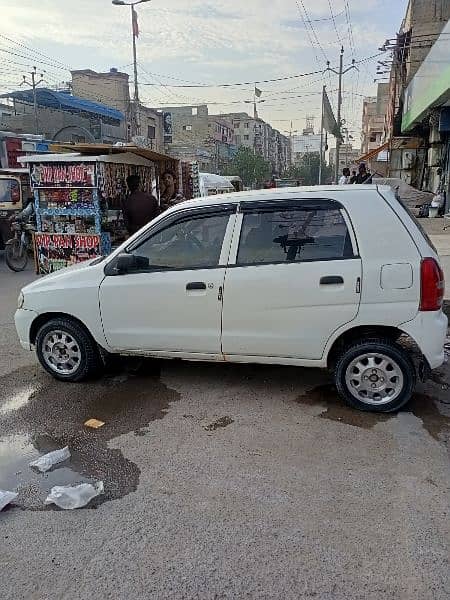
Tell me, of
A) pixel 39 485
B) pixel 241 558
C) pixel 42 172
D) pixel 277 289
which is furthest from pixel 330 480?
pixel 42 172

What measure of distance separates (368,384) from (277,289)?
107cm

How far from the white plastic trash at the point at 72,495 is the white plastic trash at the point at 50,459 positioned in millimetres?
316

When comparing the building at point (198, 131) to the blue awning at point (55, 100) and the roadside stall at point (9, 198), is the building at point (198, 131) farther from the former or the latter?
the roadside stall at point (9, 198)

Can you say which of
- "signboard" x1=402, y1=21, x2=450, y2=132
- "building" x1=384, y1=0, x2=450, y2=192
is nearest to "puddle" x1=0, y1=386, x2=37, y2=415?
"signboard" x1=402, y1=21, x2=450, y2=132

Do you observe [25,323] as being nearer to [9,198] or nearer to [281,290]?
[281,290]

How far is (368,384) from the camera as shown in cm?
411

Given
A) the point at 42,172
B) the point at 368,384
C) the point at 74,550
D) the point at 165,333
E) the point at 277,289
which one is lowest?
the point at 74,550

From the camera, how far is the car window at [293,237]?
4.00 meters

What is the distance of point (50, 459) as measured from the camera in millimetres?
3533

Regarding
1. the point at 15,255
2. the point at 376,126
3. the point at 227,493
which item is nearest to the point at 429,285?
the point at 227,493

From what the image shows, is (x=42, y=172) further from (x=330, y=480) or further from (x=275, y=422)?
(x=330, y=480)

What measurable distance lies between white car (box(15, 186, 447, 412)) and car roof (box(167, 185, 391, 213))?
16 mm

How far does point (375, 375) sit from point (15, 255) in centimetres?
981

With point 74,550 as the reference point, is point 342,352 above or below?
above
